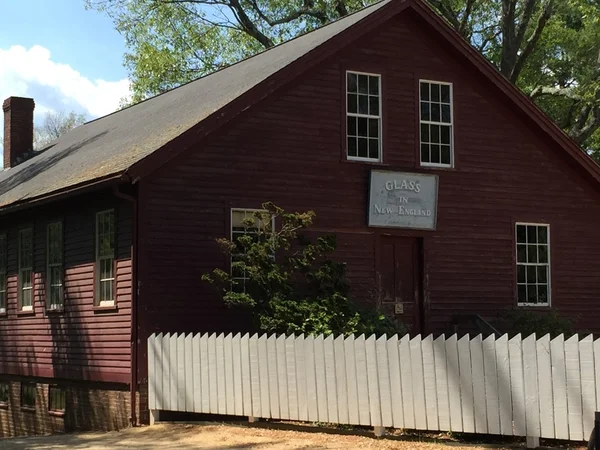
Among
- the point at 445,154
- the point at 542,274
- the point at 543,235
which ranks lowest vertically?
the point at 542,274

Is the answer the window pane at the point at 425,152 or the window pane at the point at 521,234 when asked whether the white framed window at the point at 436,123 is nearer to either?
the window pane at the point at 425,152

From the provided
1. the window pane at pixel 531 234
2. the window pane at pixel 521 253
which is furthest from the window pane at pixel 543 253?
the window pane at pixel 521 253

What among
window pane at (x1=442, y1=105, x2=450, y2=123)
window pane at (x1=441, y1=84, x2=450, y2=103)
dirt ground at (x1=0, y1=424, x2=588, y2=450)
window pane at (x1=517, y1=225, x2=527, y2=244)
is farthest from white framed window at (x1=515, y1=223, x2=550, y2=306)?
dirt ground at (x1=0, y1=424, x2=588, y2=450)

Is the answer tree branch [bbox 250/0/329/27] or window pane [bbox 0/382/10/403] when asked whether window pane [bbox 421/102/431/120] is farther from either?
tree branch [bbox 250/0/329/27]

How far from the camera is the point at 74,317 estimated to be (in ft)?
66.2

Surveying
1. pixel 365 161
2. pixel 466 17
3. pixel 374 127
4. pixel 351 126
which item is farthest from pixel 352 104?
pixel 466 17

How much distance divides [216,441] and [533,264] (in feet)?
33.8

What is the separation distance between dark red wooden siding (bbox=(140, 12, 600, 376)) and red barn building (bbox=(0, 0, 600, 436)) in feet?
0.11

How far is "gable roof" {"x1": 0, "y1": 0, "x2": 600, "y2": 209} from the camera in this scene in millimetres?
18375

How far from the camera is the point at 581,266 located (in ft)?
75.6

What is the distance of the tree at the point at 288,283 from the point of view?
1692cm

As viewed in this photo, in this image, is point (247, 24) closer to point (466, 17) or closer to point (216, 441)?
point (466, 17)

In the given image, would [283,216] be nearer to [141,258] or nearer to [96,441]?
[141,258]

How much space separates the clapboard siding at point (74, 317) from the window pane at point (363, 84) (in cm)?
553
